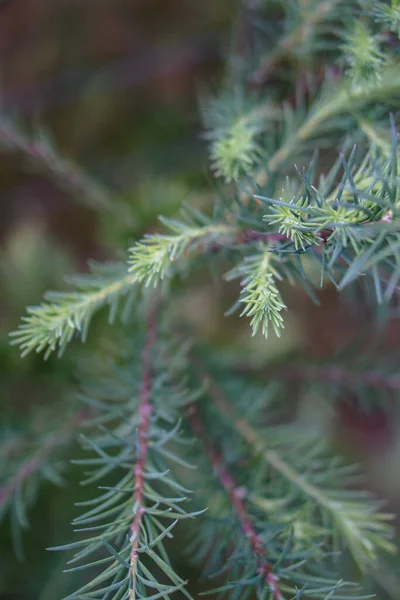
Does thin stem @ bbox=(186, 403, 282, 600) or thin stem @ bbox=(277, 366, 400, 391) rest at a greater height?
thin stem @ bbox=(277, 366, 400, 391)

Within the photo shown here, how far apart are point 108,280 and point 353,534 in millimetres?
285

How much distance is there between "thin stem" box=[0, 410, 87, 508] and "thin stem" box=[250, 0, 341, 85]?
0.40 metres

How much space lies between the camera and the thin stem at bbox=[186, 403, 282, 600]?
35 centimetres

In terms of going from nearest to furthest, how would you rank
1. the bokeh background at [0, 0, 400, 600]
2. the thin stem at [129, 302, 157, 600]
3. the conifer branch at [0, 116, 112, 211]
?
the thin stem at [129, 302, 157, 600]
the conifer branch at [0, 116, 112, 211]
the bokeh background at [0, 0, 400, 600]

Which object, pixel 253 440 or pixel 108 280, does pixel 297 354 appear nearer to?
pixel 253 440

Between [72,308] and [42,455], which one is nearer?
[72,308]

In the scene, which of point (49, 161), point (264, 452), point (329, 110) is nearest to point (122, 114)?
point (49, 161)

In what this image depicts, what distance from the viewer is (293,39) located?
507 mm

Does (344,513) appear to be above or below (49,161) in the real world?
below

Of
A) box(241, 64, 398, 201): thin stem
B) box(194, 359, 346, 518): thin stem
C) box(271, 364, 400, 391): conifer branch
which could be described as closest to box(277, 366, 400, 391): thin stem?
box(271, 364, 400, 391): conifer branch

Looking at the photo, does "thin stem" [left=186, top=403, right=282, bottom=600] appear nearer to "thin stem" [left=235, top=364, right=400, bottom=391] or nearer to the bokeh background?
"thin stem" [left=235, top=364, right=400, bottom=391]

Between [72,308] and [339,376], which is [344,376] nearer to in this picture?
[339,376]

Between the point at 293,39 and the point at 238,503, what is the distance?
43 centimetres

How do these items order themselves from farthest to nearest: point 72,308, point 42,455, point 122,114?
1. point 122,114
2. point 42,455
3. point 72,308
